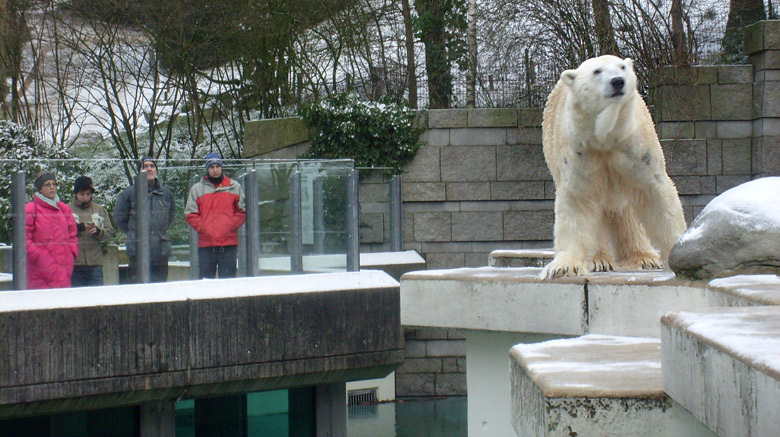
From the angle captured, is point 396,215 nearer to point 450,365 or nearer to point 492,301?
point 450,365

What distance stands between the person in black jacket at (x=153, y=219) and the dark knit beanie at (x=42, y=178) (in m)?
0.58

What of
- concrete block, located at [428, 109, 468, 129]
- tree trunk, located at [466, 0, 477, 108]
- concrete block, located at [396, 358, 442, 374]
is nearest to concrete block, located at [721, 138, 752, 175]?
concrete block, located at [428, 109, 468, 129]

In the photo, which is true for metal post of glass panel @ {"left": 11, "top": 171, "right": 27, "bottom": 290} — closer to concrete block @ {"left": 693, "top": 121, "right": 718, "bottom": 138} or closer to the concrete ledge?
the concrete ledge

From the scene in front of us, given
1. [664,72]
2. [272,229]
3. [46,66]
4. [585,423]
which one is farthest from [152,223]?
[46,66]

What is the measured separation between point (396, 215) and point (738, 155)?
400 cm

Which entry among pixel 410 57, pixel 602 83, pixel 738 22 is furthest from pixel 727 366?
pixel 410 57

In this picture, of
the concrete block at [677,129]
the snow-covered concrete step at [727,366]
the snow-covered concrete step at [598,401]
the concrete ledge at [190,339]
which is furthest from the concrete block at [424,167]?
the snow-covered concrete step at [727,366]

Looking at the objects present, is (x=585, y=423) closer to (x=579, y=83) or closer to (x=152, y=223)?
(x=579, y=83)

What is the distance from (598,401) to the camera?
2.48 metres

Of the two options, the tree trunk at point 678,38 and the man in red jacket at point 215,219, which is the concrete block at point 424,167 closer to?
the tree trunk at point 678,38

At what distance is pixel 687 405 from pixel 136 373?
4.42 meters

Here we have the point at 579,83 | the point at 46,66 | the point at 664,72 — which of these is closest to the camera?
Answer: the point at 579,83

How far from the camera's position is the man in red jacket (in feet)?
23.8

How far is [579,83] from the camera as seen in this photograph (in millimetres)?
4473
